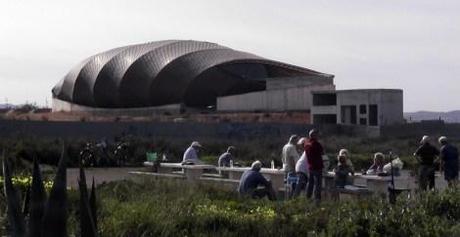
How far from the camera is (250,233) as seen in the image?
7906 mm

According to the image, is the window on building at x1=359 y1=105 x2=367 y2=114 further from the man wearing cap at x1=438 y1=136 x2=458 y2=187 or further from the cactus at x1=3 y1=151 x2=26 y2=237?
the cactus at x1=3 y1=151 x2=26 y2=237

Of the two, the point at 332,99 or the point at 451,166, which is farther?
the point at 332,99

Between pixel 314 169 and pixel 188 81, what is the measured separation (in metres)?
59.5

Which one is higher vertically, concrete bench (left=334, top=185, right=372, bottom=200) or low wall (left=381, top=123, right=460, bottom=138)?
low wall (left=381, top=123, right=460, bottom=138)

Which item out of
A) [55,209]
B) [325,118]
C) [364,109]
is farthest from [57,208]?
[325,118]

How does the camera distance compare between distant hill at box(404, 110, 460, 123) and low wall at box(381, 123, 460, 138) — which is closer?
low wall at box(381, 123, 460, 138)

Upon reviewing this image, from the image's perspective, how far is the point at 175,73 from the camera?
72625mm

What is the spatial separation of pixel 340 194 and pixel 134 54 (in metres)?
64.0

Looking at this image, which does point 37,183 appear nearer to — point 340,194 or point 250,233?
point 250,233

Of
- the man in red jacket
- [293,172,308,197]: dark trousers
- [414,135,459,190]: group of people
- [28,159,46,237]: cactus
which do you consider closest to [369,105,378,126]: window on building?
[414,135,459,190]: group of people

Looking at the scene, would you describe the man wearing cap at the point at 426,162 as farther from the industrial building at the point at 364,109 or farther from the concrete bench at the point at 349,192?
the industrial building at the point at 364,109

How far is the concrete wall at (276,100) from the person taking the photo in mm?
66250

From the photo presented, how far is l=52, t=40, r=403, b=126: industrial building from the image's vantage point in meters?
67.6

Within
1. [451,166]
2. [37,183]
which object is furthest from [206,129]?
[37,183]
